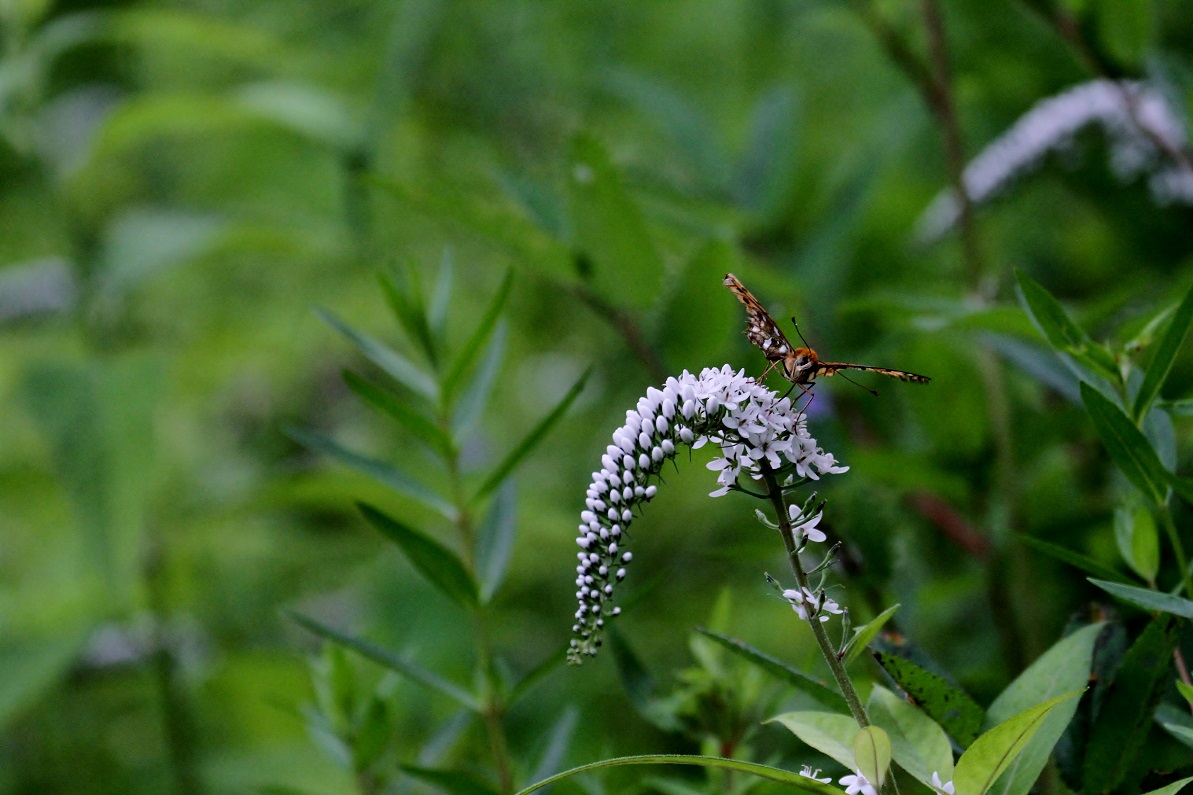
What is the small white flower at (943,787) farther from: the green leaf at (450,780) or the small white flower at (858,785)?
the green leaf at (450,780)

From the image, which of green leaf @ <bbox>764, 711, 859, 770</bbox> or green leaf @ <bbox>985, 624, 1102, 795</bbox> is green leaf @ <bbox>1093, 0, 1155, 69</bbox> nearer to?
green leaf @ <bbox>985, 624, 1102, 795</bbox>

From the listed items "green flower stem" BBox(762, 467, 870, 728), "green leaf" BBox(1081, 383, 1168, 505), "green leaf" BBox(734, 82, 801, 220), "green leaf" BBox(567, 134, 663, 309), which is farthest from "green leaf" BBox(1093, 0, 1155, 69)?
"green flower stem" BBox(762, 467, 870, 728)

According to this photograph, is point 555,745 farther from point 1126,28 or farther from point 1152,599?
point 1126,28

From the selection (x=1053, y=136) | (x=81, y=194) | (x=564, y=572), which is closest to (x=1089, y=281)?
(x=1053, y=136)

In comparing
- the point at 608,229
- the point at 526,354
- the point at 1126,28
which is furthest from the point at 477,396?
the point at 526,354

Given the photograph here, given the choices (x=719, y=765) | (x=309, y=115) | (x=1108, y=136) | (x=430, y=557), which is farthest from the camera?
(x=309, y=115)

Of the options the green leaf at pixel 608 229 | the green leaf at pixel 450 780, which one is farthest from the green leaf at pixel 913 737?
the green leaf at pixel 608 229
